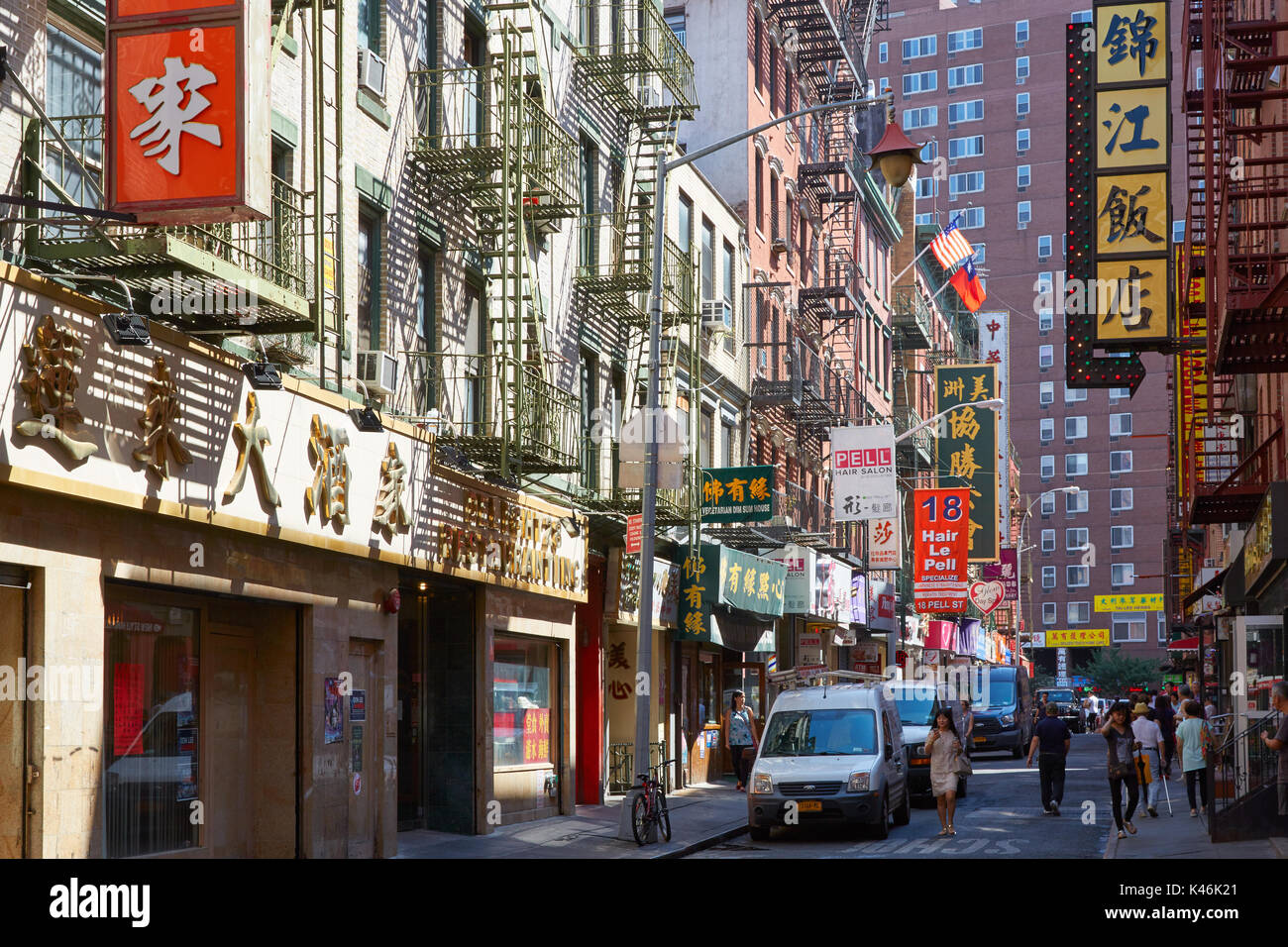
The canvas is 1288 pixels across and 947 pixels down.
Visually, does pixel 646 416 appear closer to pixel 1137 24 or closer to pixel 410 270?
pixel 410 270

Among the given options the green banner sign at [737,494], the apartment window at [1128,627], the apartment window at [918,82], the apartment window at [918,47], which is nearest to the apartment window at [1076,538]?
the apartment window at [1128,627]

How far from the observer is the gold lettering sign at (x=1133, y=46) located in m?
20.6

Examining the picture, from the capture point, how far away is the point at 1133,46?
20703mm

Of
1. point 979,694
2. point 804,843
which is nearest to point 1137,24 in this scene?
point 804,843

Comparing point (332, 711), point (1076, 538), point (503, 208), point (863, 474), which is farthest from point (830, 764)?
point (1076, 538)

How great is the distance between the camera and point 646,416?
20.6m

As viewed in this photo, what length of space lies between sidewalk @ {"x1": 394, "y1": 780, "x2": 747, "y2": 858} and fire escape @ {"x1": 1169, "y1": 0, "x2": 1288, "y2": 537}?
8658 millimetres

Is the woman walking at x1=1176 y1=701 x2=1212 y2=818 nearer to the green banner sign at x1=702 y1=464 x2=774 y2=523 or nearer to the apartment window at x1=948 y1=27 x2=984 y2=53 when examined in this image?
the green banner sign at x1=702 y1=464 x2=774 y2=523

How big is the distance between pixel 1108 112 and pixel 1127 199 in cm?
122

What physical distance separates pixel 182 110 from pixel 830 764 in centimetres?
1290

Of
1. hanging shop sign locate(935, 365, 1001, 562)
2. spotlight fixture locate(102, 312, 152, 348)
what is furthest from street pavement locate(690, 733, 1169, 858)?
hanging shop sign locate(935, 365, 1001, 562)

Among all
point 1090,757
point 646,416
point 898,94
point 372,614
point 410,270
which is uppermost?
point 898,94

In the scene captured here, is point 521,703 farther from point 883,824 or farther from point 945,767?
point 945,767

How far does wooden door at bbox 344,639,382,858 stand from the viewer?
16.7 m
